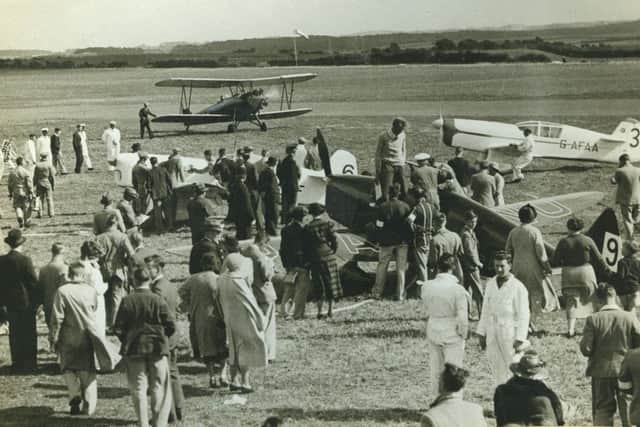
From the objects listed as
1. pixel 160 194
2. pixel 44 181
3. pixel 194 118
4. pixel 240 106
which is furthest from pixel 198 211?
pixel 240 106

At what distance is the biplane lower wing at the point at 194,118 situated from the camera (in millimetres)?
16519

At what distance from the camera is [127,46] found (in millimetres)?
10820

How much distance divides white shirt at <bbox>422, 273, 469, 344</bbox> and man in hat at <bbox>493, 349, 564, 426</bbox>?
1.34 meters

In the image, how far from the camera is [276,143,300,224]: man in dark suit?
42.1 ft

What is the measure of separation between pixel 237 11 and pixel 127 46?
5.44 ft

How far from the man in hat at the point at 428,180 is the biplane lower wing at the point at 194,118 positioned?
7076 mm

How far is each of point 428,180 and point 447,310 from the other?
4.27 meters

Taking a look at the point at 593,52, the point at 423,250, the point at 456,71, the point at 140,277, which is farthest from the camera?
the point at 456,71

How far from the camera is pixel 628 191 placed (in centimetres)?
1170

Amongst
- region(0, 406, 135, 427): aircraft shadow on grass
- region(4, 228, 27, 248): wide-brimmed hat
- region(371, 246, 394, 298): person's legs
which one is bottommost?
region(0, 406, 135, 427): aircraft shadow on grass

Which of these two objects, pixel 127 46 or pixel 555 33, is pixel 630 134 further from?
pixel 127 46

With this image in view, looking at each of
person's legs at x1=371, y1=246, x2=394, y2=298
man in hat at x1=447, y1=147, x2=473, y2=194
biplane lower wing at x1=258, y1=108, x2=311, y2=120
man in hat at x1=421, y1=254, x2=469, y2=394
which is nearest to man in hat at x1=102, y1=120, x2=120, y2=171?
biplane lower wing at x1=258, y1=108, x2=311, y2=120

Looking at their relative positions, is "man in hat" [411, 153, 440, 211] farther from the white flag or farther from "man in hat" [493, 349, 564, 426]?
"man in hat" [493, 349, 564, 426]

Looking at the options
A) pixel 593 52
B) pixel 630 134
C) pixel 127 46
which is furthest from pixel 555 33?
pixel 127 46
